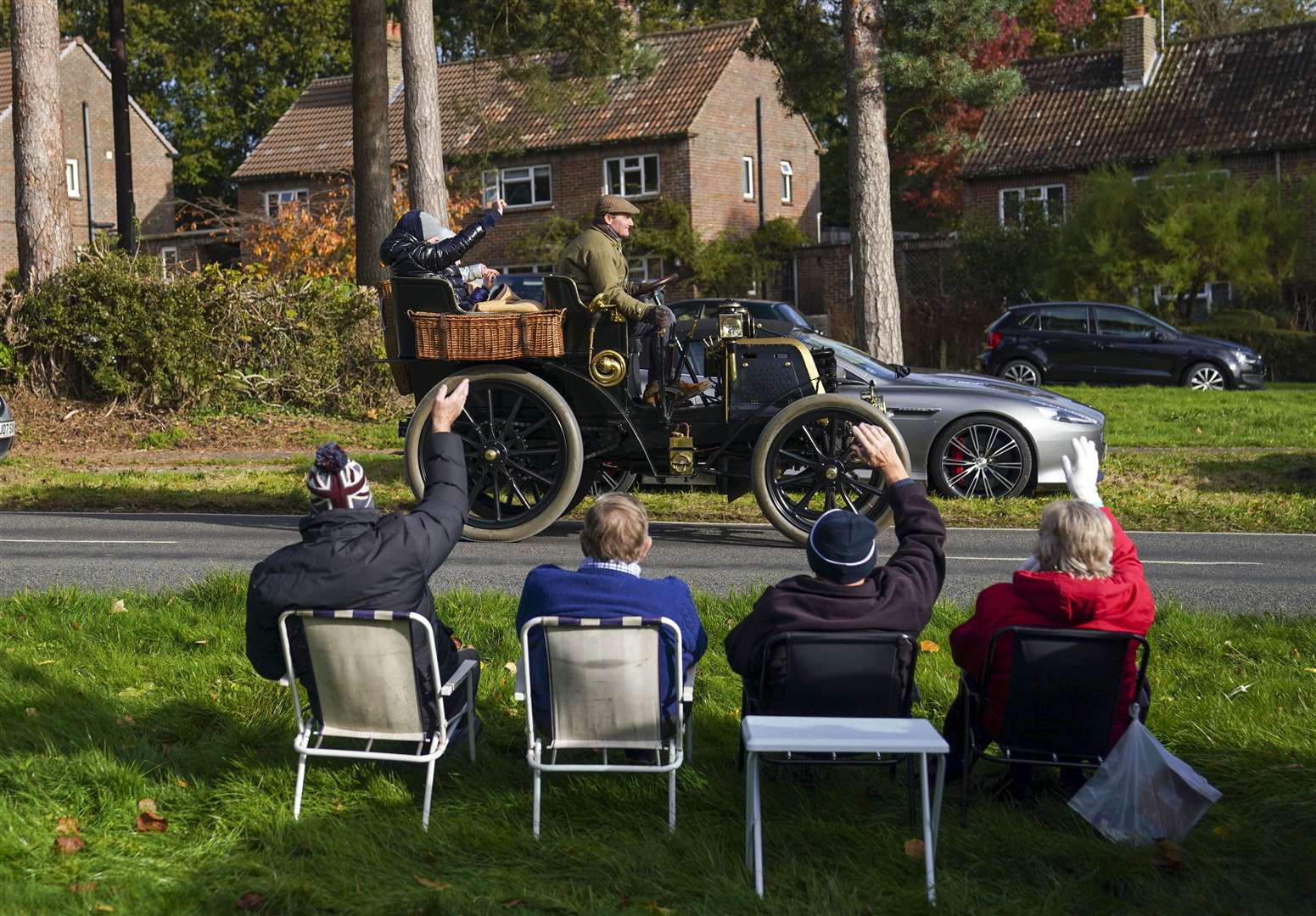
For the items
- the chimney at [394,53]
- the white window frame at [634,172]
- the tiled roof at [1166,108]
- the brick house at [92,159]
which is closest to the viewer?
the tiled roof at [1166,108]

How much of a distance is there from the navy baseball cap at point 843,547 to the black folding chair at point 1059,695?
48 centimetres

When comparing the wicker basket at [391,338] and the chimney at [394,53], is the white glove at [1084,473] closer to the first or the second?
the wicker basket at [391,338]

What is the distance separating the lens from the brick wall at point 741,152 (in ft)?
139

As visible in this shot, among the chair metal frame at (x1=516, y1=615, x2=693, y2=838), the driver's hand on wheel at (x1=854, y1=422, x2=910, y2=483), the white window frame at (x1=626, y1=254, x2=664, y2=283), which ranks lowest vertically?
the chair metal frame at (x1=516, y1=615, x2=693, y2=838)

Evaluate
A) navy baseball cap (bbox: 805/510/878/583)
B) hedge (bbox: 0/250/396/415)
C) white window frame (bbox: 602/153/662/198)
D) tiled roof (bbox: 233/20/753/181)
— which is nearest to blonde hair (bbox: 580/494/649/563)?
navy baseball cap (bbox: 805/510/878/583)

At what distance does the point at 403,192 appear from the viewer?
37.8m

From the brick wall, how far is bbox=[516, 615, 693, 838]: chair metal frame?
37.7 meters

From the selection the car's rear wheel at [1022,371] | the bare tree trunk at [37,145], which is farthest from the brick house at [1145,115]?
the bare tree trunk at [37,145]

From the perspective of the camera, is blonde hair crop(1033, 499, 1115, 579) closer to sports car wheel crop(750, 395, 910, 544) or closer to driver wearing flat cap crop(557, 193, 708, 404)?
sports car wheel crop(750, 395, 910, 544)

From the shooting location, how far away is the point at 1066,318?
2622cm

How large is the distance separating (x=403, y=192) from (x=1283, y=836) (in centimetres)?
3501

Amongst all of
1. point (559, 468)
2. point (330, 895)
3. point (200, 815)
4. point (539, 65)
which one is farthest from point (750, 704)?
point (539, 65)

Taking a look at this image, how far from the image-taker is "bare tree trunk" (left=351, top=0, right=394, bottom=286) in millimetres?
22625

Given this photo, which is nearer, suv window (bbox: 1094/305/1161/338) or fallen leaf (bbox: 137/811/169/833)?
fallen leaf (bbox: 137/811/169/833)
